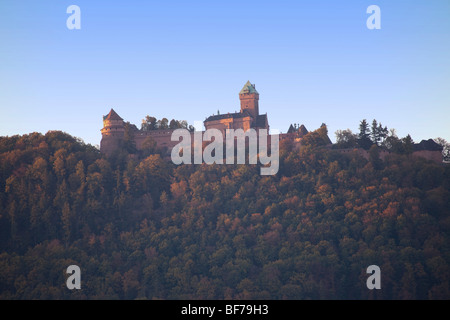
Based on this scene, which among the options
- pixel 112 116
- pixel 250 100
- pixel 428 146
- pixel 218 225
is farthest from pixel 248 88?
pixel 428 146

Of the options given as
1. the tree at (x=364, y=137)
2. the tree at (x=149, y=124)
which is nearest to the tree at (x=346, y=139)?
the tree at (x=364, y=137)

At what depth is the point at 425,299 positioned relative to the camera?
75125mm

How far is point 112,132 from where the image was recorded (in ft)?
298

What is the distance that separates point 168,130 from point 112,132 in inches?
262

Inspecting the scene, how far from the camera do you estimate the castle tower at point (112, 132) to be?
9062 centimetres

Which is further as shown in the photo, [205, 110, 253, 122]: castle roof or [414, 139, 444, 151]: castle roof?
[205, 110, 253, 122]: castle roof

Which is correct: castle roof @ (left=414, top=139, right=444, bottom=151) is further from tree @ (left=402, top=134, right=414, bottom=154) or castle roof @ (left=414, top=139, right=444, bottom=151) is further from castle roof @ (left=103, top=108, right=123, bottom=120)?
castle roof @ (left=103, top=108, right=123, bottom=120)

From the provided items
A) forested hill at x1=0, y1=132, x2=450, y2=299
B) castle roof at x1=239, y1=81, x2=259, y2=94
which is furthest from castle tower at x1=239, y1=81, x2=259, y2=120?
forested hill at x1=0, y1=132, x2=450, y2=299

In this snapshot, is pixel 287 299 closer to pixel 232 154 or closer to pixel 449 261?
pixel 449 261

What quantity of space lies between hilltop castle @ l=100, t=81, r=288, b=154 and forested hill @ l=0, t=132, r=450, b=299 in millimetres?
2400

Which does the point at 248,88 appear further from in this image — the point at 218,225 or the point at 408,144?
the point at 408,144

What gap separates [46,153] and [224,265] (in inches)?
1055

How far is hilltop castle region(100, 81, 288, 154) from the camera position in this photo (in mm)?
91000
